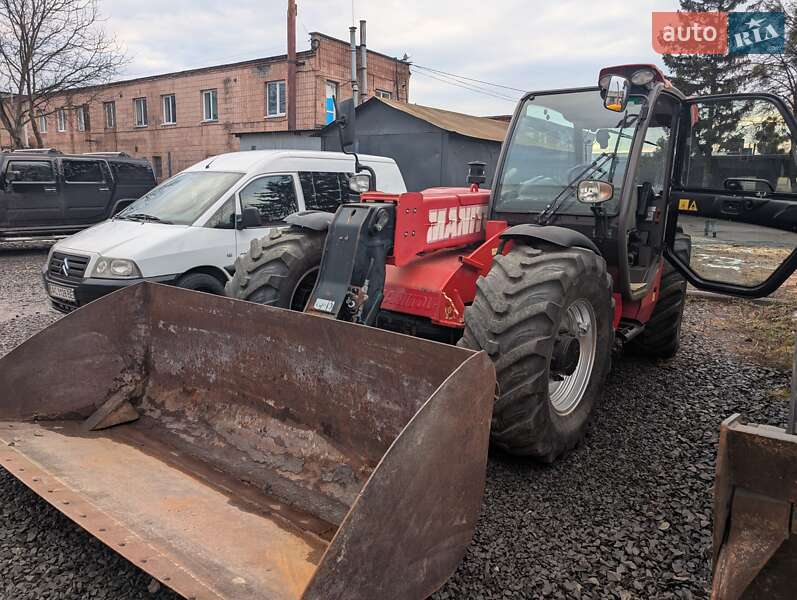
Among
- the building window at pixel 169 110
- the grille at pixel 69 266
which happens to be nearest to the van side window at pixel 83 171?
the grille at pixel 69 266

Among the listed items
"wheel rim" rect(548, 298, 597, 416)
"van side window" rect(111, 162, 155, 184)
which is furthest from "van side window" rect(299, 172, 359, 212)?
"van side window" rect(111, 162, 155, 184)

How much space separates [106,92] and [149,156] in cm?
432

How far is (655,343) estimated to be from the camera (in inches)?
219

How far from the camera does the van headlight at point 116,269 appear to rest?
239 inches

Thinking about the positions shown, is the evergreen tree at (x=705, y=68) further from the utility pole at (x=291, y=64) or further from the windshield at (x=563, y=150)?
the windshield at (x=563, y=150)

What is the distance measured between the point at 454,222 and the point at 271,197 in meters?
3.48

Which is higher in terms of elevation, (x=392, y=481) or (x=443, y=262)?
(x=443, y=262)

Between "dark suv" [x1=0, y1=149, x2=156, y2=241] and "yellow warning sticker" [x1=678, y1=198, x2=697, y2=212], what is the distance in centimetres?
1121

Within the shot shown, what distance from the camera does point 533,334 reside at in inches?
122

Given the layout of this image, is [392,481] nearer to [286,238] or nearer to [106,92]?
[286,238]

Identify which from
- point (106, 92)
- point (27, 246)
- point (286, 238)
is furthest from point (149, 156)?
point (286, 238)

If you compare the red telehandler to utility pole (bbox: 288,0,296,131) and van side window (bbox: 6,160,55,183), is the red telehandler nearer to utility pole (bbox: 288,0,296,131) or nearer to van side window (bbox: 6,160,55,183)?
van side window (bbox: 6,160,55,183)

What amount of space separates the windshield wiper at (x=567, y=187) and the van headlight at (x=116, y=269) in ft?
13.0

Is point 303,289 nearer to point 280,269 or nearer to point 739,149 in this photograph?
point 280,269
